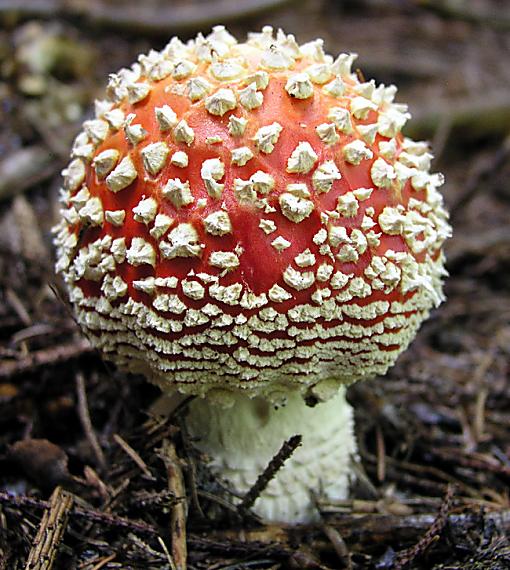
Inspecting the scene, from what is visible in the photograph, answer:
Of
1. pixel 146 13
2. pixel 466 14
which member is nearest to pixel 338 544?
pixel 146 13

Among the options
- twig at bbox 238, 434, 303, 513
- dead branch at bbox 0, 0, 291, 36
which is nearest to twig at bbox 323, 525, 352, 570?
twig at bbox 238, 434, 303, 513

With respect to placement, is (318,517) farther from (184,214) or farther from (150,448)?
(184,214)

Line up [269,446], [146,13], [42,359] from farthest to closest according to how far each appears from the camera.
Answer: [146,13], [42,359], [269,446]

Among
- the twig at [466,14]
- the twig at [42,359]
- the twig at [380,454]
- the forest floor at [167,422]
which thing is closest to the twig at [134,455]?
the forest floor at [167,422]

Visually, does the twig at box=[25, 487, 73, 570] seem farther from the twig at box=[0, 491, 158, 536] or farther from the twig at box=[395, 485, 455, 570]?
the twig at box=[395, 485, 455, 570]

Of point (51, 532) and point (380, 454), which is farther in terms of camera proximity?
point (380, 454)

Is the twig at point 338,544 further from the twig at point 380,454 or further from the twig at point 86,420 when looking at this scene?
the twig at point 86,420

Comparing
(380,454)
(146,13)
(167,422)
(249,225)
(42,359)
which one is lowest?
(380,454)

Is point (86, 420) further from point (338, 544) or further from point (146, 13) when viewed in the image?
point (146, 13)
